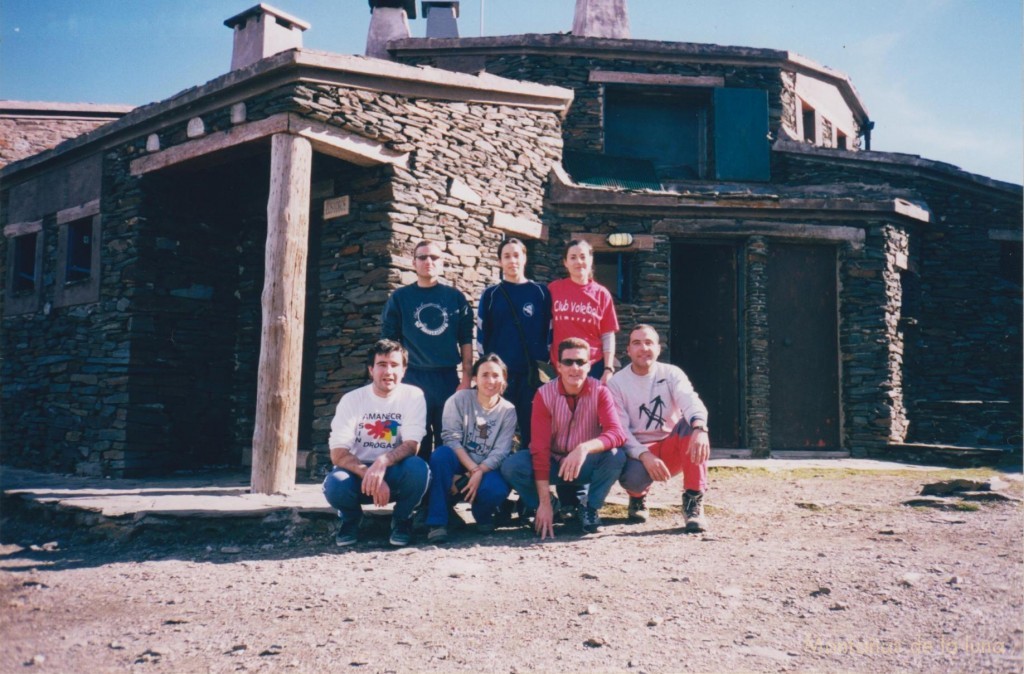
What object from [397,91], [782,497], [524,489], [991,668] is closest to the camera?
[991,668]

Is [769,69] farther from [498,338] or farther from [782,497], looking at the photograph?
[498,338]

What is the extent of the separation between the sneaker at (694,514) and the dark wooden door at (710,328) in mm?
4672

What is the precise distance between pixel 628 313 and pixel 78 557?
19.9ft

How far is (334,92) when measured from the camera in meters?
6.62

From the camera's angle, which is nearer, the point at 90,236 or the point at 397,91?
the point at 397,91

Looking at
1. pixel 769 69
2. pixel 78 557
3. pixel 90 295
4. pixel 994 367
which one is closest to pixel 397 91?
pixel 90 295

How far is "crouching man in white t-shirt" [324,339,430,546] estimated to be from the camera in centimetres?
423

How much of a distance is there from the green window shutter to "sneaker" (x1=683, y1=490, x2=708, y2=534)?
7.60 meters

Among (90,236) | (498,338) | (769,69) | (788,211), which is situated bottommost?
(498,338)

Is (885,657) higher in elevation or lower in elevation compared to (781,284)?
lower

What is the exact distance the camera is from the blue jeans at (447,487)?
438 centimetres

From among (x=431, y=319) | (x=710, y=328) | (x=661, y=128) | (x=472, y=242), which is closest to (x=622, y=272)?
(x=710, y=328)

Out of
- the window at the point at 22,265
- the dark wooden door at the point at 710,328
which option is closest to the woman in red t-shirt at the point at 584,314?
the dark wooden door at the point at 710,328

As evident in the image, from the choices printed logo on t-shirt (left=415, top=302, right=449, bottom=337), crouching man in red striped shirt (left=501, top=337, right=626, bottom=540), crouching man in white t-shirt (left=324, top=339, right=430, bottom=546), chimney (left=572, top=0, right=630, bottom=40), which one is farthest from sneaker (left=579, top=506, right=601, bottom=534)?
chimney (left=572, top=0, right=630, bottom=40)
